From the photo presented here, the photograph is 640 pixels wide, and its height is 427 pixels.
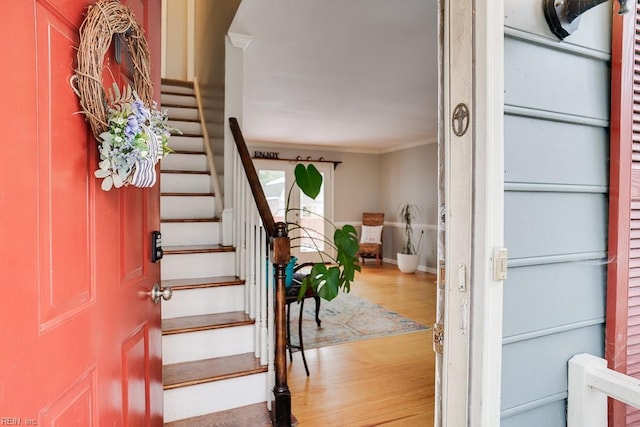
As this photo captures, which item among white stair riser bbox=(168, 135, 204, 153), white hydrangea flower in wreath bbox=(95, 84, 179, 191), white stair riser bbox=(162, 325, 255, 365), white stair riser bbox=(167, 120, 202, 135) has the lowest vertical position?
white stair riser bbox=(162, 325, 255, 365)

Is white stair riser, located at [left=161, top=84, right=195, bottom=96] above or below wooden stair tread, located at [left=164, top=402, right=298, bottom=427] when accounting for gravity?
above

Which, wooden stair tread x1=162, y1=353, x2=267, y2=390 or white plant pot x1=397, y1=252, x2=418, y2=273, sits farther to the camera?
white plant pot x1=397, y1=252, x2=418, y2=273

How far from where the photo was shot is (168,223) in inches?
106

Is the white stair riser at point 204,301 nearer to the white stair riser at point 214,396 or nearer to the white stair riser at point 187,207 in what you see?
the white stair riser at point 214,396

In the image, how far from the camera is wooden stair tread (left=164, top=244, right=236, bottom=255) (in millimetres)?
2493

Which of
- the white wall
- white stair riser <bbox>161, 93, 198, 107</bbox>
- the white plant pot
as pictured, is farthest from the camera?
the white plant pot

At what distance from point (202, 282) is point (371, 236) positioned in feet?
18.0

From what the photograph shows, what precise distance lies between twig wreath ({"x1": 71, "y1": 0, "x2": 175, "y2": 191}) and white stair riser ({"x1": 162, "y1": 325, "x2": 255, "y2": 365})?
1.38 m

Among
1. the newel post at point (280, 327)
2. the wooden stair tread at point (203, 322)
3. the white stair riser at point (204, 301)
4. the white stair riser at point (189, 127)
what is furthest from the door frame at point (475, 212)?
the white stair riser at point (189, 127)

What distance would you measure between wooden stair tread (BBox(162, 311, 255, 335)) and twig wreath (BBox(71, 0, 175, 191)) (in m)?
1.34

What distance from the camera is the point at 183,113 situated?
3.84m

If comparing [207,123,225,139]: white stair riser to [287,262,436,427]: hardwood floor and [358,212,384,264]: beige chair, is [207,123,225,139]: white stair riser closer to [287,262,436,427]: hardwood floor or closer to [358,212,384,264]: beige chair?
[287,262,436,427]: hardwood floor

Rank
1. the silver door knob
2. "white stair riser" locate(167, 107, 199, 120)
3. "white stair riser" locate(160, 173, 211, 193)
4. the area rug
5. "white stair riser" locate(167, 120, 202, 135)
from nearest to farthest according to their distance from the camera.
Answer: the silver door knob, "white stair riser" locate(160, 173, 211, 193), the area rug, "white stair riser" locate(167, 120, 202, 135), "white stair riser" locate(167, 107, 199, 120)

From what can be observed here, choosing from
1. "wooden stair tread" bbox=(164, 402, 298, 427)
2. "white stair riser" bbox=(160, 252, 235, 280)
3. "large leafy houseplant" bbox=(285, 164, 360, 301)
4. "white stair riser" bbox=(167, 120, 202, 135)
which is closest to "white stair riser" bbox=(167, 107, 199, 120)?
"white stair riser" bbox=(167, 120, 202, 135)
